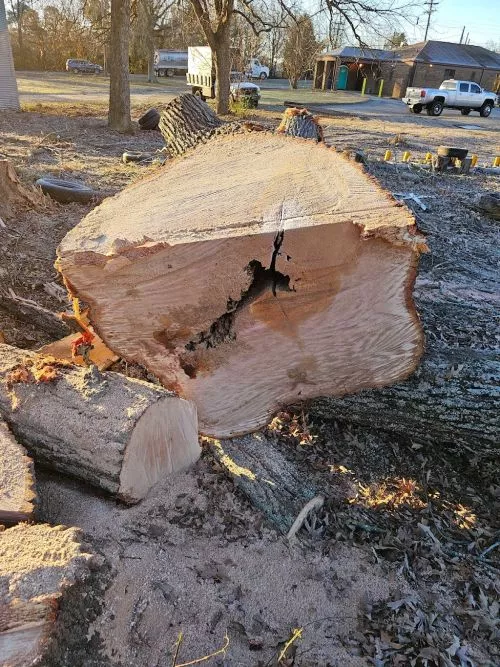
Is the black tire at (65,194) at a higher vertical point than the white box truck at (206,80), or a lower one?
lower

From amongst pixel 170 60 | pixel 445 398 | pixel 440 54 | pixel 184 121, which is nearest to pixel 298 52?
pixel 440 54

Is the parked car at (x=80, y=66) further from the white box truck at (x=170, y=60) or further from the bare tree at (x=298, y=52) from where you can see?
the bare tree at (x=298, y=52)

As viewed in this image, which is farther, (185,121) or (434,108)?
(434,108)

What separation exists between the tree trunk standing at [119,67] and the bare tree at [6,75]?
3.85 m

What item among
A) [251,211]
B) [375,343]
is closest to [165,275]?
[251,211]

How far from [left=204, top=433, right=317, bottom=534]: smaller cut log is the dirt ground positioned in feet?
0.15

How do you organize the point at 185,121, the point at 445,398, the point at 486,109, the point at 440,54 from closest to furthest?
the point at 445,398 → the point at 185,121 → the point at 486,109 → the point at 440,54

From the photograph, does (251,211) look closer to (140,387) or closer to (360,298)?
(360,298)

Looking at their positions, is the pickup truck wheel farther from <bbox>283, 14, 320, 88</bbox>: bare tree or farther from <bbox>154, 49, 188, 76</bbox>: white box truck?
<bbox>154, 49, 188, 76</bbox>: white box truck

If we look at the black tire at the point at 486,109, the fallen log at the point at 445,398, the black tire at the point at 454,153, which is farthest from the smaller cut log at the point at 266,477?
the black tire at the point at 486,109

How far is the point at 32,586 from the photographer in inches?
50.0

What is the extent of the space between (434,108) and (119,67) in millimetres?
14805

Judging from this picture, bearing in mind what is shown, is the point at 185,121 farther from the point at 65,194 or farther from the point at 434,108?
the point at 434,108

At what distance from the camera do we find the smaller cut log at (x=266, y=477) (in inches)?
79.5
